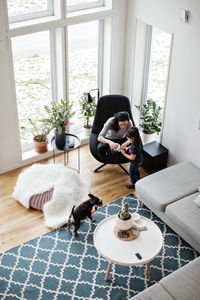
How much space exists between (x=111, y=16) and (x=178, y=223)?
3445 millimetres

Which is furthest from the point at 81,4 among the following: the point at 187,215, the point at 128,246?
the point at 128,246

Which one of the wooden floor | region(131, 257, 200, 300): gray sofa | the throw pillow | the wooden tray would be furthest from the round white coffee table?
the wooden floor

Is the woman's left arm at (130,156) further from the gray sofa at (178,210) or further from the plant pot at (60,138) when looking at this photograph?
the plant pot at (60,138)

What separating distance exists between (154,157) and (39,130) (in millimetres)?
1984

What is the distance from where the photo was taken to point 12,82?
564 cm

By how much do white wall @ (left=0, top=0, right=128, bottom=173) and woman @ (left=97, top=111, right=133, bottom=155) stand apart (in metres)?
1.25

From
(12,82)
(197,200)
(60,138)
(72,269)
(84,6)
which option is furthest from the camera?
(84,6)

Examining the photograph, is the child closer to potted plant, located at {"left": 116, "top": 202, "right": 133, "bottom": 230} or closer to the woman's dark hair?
the woman's dark hair

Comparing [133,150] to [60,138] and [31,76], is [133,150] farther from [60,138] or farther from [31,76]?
[31,76]

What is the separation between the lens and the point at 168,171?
18.1 feet

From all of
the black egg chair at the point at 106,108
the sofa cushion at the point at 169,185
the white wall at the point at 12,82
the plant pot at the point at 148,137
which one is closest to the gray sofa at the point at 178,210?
the sofa cushion at the point at 169,185

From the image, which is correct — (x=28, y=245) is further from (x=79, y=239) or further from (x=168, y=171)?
(x=168, y=171)

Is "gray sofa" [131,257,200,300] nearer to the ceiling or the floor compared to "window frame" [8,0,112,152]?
nearer to the floor

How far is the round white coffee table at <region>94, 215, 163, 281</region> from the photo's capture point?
4.12 m
